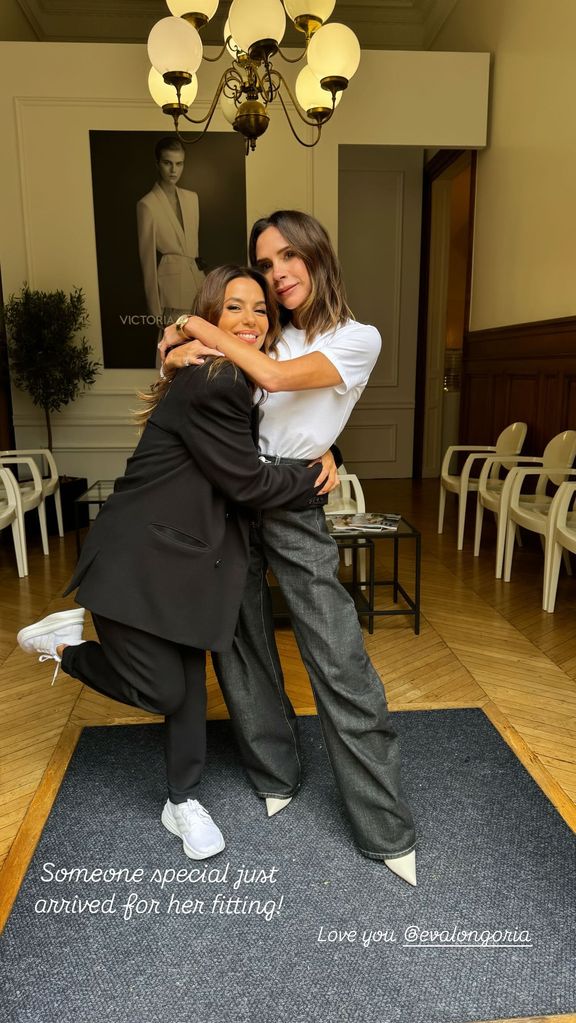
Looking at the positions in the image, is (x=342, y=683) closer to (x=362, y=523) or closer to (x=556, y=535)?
(x=362, y=523)

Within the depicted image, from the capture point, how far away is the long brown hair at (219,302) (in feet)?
5.57

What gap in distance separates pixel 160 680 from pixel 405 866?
2.54 ft

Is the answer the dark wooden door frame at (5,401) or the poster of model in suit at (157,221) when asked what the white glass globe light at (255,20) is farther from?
the dark wooden door frame at (5,401)

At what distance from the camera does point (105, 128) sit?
233 inches

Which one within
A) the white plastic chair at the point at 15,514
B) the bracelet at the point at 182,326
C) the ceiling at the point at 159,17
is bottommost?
the white plastic chair at the point at 15,514

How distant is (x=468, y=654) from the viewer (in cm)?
334

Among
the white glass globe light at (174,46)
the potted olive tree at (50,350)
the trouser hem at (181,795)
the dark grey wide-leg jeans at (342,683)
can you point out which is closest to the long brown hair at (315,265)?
the dark grey wide-leg jeans at (342,683)

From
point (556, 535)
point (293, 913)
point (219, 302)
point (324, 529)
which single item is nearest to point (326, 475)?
point (324, 529)

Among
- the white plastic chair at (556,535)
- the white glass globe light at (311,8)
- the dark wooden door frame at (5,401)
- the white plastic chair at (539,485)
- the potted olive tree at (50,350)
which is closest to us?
the white plastic chair at (556,535)

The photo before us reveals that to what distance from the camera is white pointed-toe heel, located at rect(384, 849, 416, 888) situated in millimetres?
1828

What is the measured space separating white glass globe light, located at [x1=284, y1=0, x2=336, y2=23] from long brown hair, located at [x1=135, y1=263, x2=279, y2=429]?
305cm

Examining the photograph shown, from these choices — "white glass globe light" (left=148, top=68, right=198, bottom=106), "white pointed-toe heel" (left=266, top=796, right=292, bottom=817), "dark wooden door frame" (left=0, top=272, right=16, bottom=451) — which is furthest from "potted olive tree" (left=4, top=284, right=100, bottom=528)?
"white pointed-toe heel" (left=266, top=796, right=292, bottom=817)

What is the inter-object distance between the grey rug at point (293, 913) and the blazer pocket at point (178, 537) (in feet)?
2.78

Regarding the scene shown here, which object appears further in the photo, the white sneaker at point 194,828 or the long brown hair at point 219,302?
the white sneaker at point 194,828
